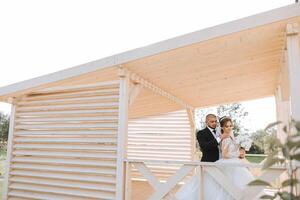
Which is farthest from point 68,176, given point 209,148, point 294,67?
point 294,67

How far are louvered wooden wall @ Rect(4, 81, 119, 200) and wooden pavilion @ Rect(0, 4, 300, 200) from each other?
19 mm

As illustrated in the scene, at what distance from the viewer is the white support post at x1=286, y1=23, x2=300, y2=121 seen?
3.62 meters

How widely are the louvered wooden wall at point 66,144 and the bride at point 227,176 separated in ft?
3.95

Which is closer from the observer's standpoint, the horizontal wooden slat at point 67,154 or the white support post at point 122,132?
the white support post at point 122,132

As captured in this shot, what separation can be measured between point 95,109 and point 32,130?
1497 millimetres

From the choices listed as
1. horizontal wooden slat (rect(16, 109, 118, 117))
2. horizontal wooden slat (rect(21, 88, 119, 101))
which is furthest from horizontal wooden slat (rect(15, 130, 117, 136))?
horizontal wooden slat (rect(21, 88, 119, 101))

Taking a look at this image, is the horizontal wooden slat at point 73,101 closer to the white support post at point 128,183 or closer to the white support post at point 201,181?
the white support post at point 128,183

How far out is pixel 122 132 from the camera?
4.69 meters

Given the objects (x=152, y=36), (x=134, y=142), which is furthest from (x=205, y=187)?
(x=152, y=36)

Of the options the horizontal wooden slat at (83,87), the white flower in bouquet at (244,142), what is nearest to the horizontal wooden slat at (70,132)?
the horizontal wooden slat at (83,87)

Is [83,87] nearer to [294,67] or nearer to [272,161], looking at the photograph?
[294,67]

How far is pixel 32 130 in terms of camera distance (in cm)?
575

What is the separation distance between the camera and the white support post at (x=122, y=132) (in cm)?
458

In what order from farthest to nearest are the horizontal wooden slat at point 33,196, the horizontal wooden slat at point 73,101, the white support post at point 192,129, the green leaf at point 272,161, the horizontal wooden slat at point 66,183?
the white support post at point 192,129, the horizontal wooden slat at point 33,196, the horizontal wooden slat at point 73,101, the horizontal wooden slat at point 66,183, the green leaf at point 272,161
